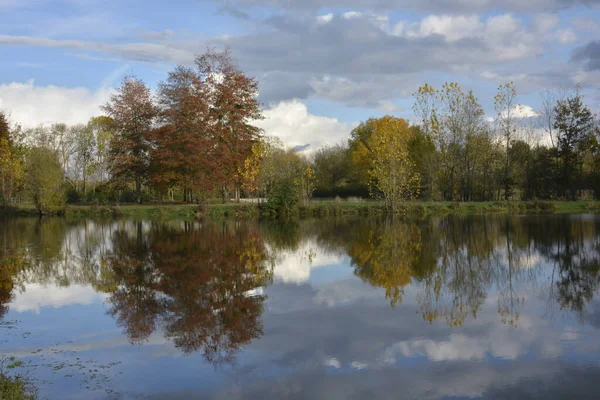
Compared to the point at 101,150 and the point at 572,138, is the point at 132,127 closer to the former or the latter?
the point at 101,150

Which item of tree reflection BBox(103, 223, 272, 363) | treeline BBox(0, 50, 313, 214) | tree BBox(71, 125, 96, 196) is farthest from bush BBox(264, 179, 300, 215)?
tree BBox(71, 125, 96, 196)

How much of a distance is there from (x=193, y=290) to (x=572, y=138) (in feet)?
135

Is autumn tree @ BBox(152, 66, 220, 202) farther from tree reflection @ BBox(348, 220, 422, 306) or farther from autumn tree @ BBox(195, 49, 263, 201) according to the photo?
tree reflection @ BBox(348, 220, 422, 306)

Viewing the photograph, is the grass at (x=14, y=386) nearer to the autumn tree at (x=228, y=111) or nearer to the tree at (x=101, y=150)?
the autumn tree at (x=228, y=111)

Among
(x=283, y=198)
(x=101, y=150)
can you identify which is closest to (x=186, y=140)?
(x=283, y=198)

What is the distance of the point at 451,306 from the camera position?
10.9 metres

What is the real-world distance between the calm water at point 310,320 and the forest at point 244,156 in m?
19.6

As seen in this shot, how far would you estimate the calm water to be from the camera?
23.2 ft

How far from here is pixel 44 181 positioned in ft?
126

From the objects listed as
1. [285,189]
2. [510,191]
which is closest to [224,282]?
[285,189]

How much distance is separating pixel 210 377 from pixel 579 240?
57.8ft

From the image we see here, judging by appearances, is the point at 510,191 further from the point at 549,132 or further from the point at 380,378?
the point at 380,378

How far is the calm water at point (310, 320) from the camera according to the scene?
279 inches

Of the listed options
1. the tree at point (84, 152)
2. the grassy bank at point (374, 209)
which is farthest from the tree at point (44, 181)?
the tree at point (84, 152)
